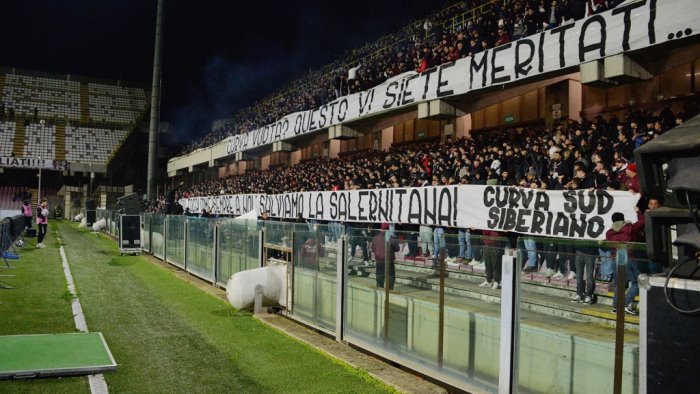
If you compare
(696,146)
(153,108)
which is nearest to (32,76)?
(153,108)

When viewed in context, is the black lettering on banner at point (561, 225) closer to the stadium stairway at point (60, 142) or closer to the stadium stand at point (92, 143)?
the stadium stand at point (92, 143)

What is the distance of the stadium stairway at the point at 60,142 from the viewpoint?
52.7 meters

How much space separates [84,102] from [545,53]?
198ft

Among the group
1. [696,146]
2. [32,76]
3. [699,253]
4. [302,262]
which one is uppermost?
[32,76]

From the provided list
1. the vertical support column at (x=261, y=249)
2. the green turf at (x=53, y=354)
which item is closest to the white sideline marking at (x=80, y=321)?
the green turf at (x=53, y=354)

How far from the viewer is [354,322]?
6867 millimetres

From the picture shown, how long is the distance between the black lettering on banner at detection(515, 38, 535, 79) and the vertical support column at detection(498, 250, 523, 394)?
27.1 feet

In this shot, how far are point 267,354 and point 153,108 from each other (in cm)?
2766

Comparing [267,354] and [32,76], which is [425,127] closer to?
[267,354]

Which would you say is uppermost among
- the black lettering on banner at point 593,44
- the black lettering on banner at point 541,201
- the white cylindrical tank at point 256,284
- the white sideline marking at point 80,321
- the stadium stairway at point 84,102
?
the stadium stairway at point 84,102

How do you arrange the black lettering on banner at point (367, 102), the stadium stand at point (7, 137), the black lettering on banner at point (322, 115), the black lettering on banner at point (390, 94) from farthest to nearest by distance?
the stadium stand at point (7, 137) < the black lettering on banner at point (322, 115) < the black lettering on banner at point (367, 102) < the black lettering on banner at point (390, 94)

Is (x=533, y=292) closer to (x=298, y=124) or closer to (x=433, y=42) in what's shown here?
(x=433, y=42)

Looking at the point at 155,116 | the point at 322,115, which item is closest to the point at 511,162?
the point at 322,115

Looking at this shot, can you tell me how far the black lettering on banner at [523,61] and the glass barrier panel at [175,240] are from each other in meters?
9.65
